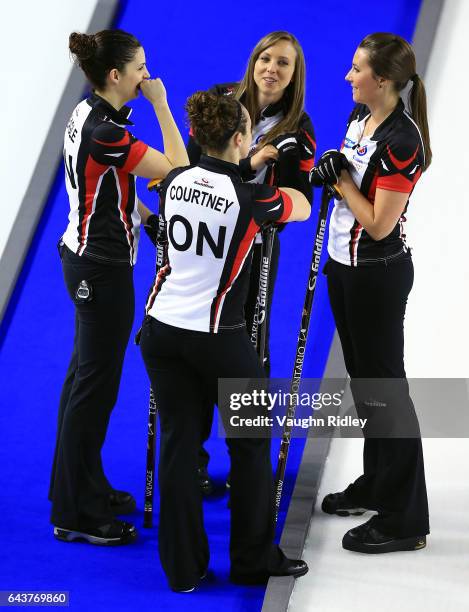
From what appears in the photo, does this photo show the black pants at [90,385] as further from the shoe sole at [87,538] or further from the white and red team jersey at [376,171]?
the white and red team jersey at [376,171]

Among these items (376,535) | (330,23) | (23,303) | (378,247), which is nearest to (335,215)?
(378,247)

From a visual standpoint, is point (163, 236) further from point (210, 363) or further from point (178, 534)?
point (178, 534)

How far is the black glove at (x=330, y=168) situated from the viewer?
12.4ft

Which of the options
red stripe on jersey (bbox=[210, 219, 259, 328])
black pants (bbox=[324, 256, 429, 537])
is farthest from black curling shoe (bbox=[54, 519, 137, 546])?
red stripe on jersey (bbox=[210, 219, 259, 328])

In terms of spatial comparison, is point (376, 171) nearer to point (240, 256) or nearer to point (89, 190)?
point (240, 256)

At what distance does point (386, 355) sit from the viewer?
3.97 meters

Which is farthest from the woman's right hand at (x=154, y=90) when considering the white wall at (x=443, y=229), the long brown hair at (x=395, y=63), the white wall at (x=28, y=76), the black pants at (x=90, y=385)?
the white wall at (x=28, y=76)

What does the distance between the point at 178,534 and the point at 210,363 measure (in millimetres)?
622

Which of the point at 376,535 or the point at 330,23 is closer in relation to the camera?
the point at 376,535

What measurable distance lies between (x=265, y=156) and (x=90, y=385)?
1075 mm

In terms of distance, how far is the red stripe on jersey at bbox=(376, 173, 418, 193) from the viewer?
3.70m

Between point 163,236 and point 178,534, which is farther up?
point 163,236

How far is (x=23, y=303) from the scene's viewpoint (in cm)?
567

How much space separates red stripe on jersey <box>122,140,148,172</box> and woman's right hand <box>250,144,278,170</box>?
0.42 metres
